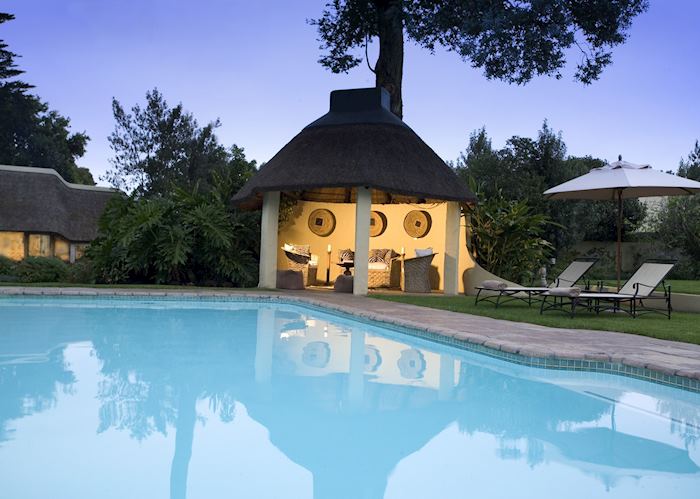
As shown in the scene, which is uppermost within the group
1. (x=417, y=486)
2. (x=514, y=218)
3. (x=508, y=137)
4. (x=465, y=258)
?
(x=508, y=137)

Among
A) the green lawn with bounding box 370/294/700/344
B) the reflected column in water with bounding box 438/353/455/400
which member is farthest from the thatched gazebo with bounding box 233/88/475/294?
the reflected column in water with bounding box 438/353/455/400

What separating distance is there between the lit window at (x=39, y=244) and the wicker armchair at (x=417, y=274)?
16.0 m

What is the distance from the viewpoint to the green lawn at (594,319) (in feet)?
25.4

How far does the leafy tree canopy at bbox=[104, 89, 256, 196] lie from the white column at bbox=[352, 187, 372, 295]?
19552 mm

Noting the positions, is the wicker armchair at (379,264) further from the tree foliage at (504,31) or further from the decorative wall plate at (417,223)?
the tree foliage at (504,31)

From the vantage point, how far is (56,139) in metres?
43.7

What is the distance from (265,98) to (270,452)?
21.1 meters

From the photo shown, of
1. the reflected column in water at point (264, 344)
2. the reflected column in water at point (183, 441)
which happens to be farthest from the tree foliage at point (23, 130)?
the reflected column in water at point (183, 441)

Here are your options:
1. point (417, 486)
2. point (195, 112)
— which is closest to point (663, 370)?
point (417, 486)

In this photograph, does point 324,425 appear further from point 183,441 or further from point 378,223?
point 378,223

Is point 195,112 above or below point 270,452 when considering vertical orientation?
above

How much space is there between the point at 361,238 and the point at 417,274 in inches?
87.5

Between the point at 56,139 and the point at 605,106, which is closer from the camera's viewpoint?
→ the point at 605,106

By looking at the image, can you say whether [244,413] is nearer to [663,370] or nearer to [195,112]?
[663,370]
